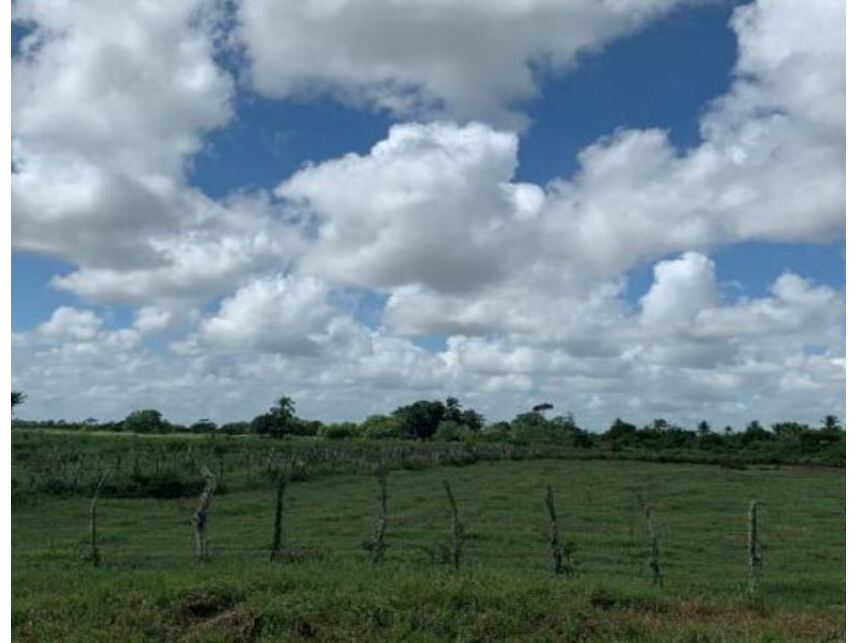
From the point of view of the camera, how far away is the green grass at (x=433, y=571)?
13031mm

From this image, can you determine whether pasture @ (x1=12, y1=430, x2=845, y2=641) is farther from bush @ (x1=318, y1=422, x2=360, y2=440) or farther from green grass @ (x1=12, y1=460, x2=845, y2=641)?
bush @ (x1=318, y1=422, x2=360, y2=440)

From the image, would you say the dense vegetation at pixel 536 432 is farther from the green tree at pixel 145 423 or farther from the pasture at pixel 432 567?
the pasture at pixel 432 567

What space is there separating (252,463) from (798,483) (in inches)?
1181

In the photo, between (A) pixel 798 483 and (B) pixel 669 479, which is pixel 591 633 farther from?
(A) pixel 798 483

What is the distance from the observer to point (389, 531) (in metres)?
28.8

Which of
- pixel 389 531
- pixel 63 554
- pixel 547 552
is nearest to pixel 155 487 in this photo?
pixel 389 531

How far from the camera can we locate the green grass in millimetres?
13031

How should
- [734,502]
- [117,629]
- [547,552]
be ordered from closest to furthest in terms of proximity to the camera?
[117,629]
[547,552]
[734,502]

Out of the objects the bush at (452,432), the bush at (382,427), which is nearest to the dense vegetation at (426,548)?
the bush at (452,432)

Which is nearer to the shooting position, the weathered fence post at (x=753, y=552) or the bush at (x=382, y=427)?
the weathered fence post at (x=753, y=552)

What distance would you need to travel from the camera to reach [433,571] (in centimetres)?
1672

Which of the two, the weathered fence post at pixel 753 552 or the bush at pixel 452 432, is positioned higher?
the weathered fence post at pixel 753 552

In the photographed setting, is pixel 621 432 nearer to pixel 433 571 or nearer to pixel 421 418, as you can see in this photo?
pixel 421 418

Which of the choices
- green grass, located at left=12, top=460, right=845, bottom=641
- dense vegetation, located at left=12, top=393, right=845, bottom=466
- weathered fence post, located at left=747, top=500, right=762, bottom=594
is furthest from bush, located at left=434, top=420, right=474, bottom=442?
weathered fence post, located at left=747, top=500, right=762, bottom=594
